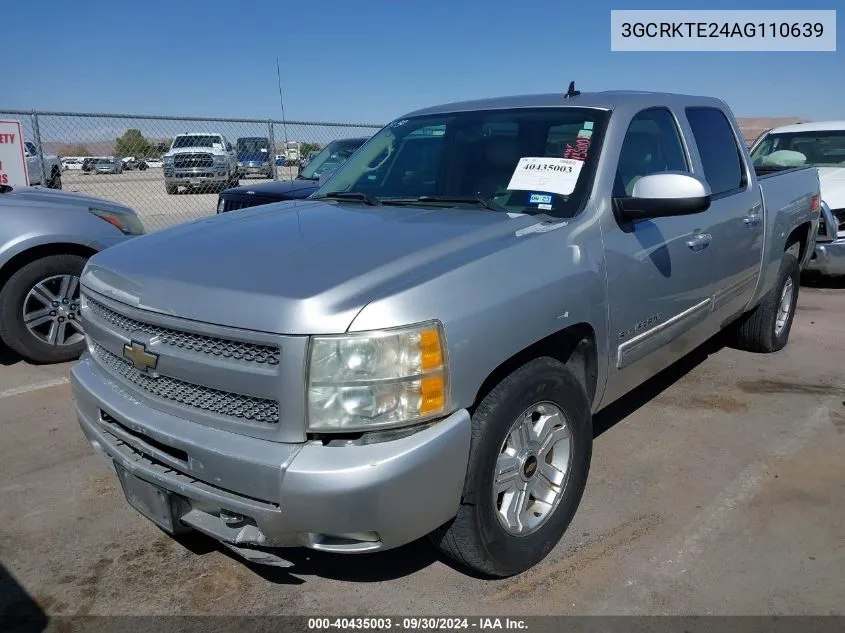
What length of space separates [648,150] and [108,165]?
9.48m

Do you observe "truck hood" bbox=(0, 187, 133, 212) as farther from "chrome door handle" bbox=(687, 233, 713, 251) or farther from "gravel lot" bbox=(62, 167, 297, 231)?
"gravel lot" bbox=(62, 167, 297, 231)

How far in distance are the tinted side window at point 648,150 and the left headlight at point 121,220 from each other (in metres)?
4.03

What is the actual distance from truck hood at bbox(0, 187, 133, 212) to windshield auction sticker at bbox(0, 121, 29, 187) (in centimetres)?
254

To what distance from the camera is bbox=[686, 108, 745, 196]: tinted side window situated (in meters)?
4.05

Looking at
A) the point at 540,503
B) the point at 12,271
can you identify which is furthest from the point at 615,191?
the point at 12,271

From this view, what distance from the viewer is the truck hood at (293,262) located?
2.12m

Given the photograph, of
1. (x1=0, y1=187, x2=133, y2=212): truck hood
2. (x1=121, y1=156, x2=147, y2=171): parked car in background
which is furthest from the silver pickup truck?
(x1=121, y1=156, x2=147, y2=171): parked car in background

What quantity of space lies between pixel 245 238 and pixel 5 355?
Result: 420cm

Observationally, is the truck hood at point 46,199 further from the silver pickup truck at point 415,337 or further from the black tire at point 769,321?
the black tire at point 769,321

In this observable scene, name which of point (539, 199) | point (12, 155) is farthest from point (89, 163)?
point (539, 199)

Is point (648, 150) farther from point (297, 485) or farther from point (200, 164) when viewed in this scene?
point (200, 164)

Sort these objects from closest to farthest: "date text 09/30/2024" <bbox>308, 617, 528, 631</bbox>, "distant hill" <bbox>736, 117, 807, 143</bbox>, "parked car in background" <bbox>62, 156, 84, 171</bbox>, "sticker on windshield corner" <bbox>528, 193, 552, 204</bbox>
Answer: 1. "date text 09/30/2024" <bbox>308, 617, 528, 631</bbox>
2. "sticker on windshield corner" <bbox>528, 193, 552, 204</bbox>
3. "parked car in background" <bbox>62, 156, 84, 171</bbox>
4. "distant hill" <bbox>736, 117, 807, 143</bbox>

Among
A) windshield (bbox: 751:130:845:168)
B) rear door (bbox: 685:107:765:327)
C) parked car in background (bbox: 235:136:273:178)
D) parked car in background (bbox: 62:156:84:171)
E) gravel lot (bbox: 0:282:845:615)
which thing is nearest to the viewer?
gravel lot (bbox: 0:282:845:615)

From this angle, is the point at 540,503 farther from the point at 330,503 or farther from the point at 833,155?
the point at 833,155
